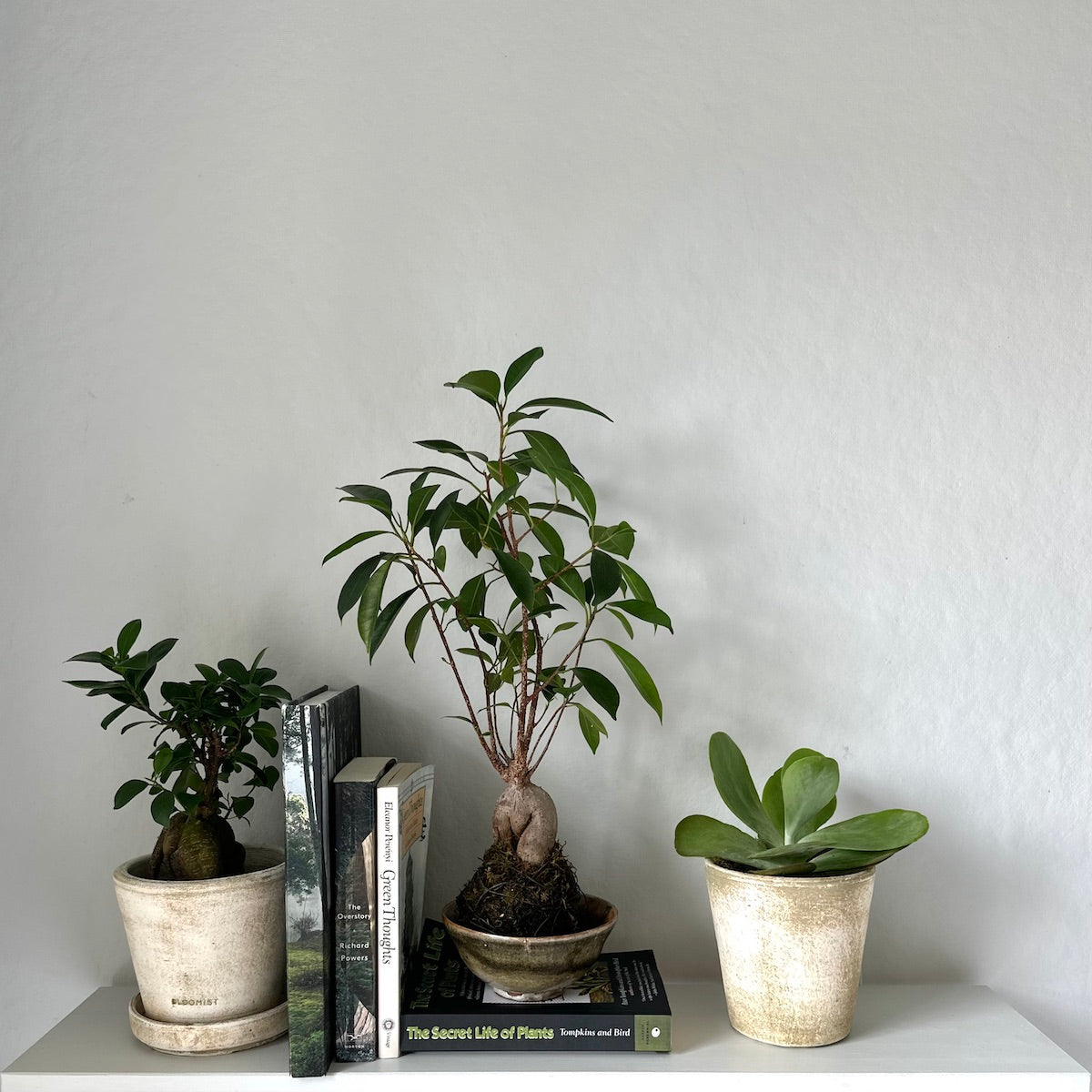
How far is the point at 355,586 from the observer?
0.94 m

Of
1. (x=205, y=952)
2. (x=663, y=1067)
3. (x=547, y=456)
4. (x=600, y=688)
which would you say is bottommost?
(x=663, y=1067)

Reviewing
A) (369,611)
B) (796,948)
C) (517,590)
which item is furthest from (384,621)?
(796,948)

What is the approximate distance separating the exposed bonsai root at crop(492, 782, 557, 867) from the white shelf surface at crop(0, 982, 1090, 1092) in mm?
177

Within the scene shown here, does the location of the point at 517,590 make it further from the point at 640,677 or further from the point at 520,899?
the point at 520,899

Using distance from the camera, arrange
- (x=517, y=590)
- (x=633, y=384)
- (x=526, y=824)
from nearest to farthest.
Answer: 1. (x=517, y=590)
2. (x=526, y=824)
3. (x=633, y=384)

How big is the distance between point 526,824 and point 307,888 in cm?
21

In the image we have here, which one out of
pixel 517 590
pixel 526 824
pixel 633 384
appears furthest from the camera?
pixel 633 384

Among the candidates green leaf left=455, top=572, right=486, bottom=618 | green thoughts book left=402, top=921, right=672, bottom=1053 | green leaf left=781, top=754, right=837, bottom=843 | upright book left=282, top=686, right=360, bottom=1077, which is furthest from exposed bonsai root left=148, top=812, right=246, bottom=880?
green leaf left=781, top=754, right=837, bottom=843

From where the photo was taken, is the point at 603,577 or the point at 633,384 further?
the point at 633,384

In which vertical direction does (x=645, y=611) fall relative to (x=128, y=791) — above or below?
above

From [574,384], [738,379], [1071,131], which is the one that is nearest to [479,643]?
[574,384]

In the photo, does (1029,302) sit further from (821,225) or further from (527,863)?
(527,863)

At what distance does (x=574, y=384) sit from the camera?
44.3 inches

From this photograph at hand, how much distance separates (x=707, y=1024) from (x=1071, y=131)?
3.43 feet
